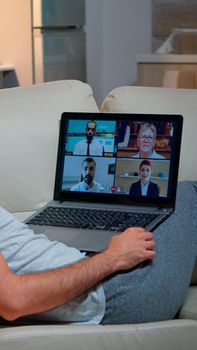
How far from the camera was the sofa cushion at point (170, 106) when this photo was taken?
6.62ft

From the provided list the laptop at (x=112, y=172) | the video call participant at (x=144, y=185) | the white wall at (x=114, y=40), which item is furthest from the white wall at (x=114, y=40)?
the video call participant at (x=144, y=185)

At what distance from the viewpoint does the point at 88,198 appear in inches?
74.2

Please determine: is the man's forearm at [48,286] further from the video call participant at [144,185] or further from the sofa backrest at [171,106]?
the sofa backrest at [171,106]

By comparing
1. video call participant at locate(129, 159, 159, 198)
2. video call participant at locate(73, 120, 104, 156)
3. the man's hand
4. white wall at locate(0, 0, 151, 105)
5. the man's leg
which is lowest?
Answer: the man's leg

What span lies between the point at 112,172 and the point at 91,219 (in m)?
0.21

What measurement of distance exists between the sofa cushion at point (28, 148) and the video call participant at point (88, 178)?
19cm

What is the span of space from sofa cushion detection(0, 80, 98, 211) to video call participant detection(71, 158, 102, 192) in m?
0.19

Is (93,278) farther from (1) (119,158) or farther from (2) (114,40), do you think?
(2) (114,40)

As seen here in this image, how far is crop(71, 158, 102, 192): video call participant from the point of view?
1885 millimetres

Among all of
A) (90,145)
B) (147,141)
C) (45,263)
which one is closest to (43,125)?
(90,145)

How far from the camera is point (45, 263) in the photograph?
138 centimetres

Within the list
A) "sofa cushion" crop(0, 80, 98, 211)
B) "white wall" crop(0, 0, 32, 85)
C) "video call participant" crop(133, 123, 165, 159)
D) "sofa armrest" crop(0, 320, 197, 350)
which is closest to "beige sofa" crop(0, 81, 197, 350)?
"sofa cushion" crop(0, 80, 98, 211)

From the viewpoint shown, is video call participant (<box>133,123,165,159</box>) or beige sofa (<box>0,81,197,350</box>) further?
beige sofa (<box>0,81,197,350</box>)

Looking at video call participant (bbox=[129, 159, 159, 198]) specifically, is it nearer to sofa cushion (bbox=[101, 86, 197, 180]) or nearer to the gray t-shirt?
sofa cushion (bbox=[101, 86, 197, 180])
